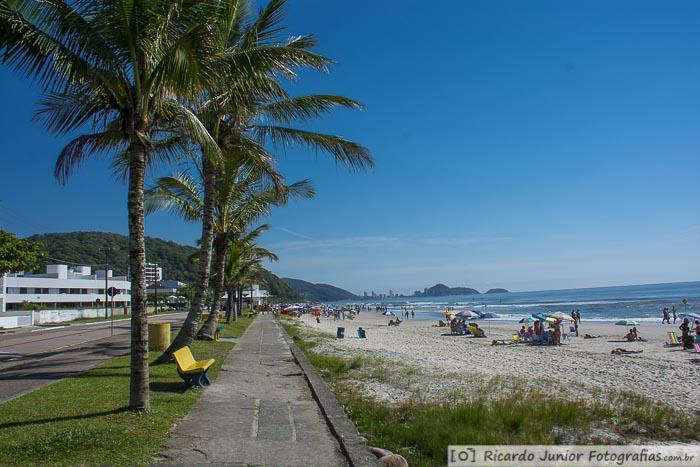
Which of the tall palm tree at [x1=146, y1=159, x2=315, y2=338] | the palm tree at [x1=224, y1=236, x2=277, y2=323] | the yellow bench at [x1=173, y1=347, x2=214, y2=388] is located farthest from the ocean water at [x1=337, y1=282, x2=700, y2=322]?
the yellow bench at [x1=173, y1=347, x2=214, y2=388]

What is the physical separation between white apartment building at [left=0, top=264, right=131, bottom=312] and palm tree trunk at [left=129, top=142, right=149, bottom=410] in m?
47.9

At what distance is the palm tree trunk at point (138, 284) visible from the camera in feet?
20.4

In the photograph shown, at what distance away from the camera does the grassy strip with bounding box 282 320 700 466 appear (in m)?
5.47

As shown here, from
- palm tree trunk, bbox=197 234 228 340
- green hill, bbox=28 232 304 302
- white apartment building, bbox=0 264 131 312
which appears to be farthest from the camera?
green hill, bbox=28 232 304 302

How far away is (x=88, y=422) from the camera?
5.79 m

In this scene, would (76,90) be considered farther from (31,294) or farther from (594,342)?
(31,294)

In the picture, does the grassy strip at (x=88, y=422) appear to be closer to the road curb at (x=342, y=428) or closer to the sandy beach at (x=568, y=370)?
the road curb at (x=342, y=428)

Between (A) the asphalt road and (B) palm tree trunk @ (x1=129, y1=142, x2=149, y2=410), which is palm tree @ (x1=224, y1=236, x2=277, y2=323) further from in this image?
(B) palm tree trunk @ (x1=129, y1=142, x2=149, y2=410)

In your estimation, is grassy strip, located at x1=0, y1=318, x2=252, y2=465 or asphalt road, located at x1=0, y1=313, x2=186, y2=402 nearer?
grassy strip, located at x1=0, y1=318, x2=252, y2=465

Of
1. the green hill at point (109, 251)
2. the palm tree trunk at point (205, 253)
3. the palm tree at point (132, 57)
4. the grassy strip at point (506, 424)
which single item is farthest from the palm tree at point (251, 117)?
the green hill at point (109, 251)

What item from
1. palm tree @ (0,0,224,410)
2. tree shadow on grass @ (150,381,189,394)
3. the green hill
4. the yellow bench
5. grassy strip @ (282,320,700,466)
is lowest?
grassy strip @ (282,320,700,466)

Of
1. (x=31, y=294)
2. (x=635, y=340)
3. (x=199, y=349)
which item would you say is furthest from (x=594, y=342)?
(x=31, y=294)

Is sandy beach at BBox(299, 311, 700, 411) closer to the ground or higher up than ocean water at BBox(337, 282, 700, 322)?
higher up

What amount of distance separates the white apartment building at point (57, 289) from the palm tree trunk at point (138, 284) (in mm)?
47889
